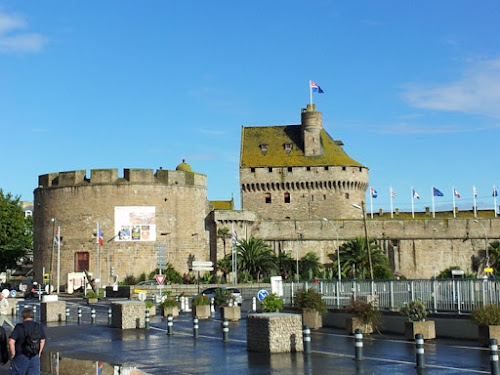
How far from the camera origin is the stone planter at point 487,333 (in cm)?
1672

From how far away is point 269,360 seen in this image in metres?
14.8

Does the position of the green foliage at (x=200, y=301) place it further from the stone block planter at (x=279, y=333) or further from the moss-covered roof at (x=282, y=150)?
the moss-covered roof at (x=282, y=150)

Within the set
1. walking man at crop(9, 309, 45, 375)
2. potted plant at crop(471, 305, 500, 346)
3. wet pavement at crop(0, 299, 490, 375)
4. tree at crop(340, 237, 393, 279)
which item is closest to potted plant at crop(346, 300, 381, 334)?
wet pavement at crop(0, 299, 490, 375)

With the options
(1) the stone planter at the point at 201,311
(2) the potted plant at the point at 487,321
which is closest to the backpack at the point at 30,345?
(2) the potted plant at the point at 487,321

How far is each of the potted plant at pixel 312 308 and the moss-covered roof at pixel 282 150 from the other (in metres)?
56.7

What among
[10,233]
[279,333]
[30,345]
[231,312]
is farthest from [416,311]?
[10,233]

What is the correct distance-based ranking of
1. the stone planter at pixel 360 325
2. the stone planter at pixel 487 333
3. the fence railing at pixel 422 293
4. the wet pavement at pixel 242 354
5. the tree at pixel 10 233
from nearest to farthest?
the wet pavement at pixel 242 354 → the stone planter at pixel 487 333 → the fence railing at pixel 422 293 → the stone planter at pixel 360 325 → the tree at pixel 10 233

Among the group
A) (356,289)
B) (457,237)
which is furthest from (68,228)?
(356,289)

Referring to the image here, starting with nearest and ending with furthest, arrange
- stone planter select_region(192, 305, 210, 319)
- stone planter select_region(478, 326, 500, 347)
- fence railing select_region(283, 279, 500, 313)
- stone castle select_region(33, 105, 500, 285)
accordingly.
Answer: stone planter select_region(478, 326, 500, 347) → fence railing select_region(283, 279, 500, 313) → stone planter select_region(192, 305, 210, 319) → stone castle select_region(33, 105, 500, 285)

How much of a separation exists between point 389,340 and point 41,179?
5039 cm

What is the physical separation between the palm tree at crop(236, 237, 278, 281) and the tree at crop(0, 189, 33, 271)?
856 inches

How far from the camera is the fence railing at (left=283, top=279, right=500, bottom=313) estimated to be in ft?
65.7

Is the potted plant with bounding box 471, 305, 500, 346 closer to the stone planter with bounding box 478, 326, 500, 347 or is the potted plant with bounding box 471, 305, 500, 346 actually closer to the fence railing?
the stone planter with bounding box 478, 326, 500, 347

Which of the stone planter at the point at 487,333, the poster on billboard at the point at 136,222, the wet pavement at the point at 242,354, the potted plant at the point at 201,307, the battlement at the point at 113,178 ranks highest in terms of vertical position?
the battlement at the point at 113,178
